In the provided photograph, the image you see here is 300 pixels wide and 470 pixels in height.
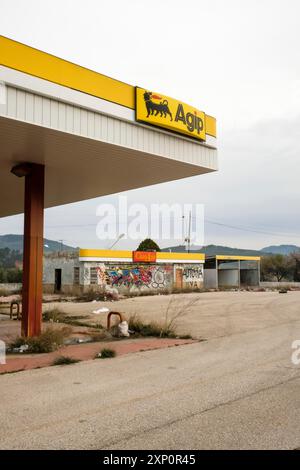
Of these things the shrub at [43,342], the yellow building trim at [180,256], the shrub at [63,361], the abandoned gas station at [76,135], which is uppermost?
the abandoned gas station at [76,135]

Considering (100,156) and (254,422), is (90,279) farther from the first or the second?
(254,422)

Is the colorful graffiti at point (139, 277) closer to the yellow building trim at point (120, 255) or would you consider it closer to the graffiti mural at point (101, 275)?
the graffiti mural at point (101, 275)

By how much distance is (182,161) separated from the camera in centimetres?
1245

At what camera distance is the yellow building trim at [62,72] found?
945 cm

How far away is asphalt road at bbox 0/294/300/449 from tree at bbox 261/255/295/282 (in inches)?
2672

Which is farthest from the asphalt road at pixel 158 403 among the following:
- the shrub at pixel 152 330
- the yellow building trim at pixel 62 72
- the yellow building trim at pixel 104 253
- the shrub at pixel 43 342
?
the yellow building trim at pixel 104 253

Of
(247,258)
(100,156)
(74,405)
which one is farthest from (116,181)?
(247,258)

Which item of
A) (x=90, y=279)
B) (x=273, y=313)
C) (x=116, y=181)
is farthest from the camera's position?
(x=90, y=279)

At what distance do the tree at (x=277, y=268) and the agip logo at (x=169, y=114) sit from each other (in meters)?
65.8

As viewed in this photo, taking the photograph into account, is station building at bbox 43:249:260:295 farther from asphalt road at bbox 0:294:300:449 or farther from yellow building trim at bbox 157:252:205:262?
asphalt road at bbox 0:294:300:449

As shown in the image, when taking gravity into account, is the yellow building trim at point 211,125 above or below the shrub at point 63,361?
above

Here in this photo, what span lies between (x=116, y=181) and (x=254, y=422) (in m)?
10.5

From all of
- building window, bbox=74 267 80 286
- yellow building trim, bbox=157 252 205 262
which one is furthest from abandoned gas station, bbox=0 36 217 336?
yellow building trim, bbox=157 252 205 262
